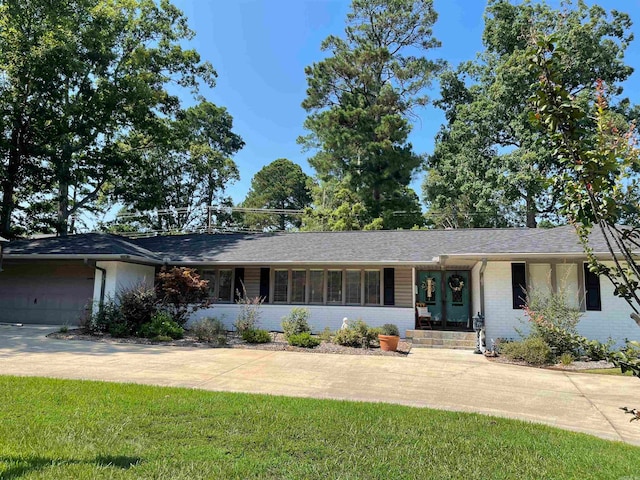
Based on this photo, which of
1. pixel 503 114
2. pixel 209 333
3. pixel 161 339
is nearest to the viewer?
pixel 161 339

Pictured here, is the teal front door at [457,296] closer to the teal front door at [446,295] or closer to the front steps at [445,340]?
the teal front door at [446,295]

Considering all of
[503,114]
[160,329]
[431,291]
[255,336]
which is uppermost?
[503,114]

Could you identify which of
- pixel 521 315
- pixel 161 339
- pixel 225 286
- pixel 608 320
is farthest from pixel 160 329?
pixel 608 320

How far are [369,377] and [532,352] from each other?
431cm

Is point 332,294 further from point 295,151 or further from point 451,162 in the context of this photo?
point 295,151

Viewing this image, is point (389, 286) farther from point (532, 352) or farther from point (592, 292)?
point (592, 292)

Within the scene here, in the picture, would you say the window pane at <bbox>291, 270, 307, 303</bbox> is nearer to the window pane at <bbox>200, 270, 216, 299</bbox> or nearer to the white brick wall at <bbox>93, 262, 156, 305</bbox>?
the window pane at <bbox>200, 270, 216, 299</bbox>

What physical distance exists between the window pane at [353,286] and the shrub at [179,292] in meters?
4.77

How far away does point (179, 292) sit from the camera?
1324cm

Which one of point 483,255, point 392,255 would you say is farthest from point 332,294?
point 483,255

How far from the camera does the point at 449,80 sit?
1174 inches

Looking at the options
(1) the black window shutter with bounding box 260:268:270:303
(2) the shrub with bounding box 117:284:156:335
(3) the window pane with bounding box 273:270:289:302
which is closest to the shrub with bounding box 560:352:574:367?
(3) the window pane with bounding box 273:270:289:302

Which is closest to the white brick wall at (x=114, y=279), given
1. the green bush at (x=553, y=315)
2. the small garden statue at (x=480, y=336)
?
the small garden statue at (x=480, y=336)

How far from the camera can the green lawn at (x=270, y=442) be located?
362 cm
